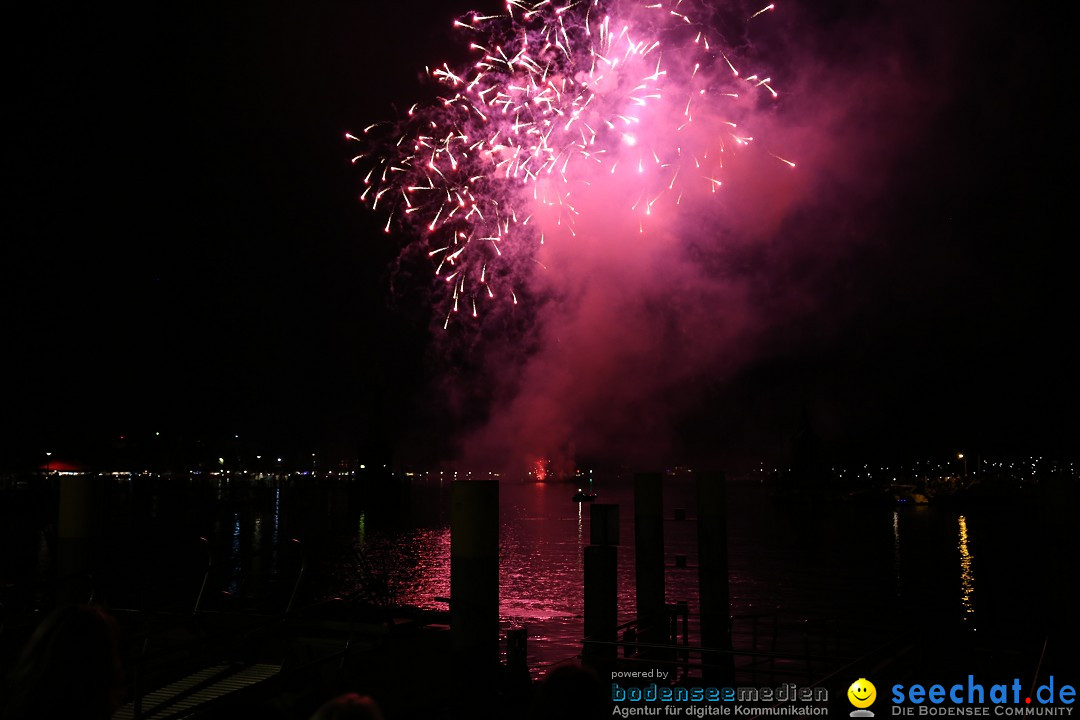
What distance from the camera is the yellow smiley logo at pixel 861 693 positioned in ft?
31.3

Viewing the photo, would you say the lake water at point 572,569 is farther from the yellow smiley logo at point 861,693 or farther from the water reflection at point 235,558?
the yellow smiley logo at point 861,693

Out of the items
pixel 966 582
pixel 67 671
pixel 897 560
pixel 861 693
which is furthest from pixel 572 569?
pixel 67 671

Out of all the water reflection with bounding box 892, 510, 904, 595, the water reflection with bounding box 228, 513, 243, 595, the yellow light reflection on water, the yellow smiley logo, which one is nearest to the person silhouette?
the yellow smiley logo

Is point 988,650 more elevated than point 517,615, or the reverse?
point 988,650

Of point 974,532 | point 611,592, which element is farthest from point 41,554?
point 974,532

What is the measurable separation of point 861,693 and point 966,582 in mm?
47082

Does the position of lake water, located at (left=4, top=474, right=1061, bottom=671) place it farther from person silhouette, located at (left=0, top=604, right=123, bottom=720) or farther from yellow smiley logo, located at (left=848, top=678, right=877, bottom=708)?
person silhouette, located at (left=0, top=604, right=123, bottom=720)

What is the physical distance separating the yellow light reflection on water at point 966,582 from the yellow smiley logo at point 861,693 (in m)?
29.3

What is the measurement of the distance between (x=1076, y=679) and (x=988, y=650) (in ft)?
10.2

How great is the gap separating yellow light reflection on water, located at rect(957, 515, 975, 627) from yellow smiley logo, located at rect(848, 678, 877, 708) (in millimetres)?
29296

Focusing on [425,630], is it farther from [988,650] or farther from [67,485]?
[988,650]

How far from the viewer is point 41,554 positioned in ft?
191

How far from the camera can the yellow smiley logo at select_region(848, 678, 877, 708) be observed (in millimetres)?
9531

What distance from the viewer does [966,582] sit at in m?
50.6
